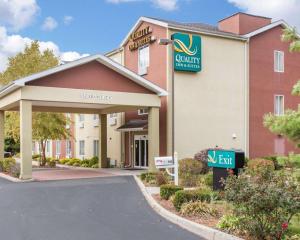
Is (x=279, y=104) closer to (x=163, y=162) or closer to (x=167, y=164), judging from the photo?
(x=167, y=164)

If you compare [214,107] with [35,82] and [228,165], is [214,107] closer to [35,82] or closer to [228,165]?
[35,82]

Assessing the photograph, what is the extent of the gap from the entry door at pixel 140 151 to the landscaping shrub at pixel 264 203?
2062cm

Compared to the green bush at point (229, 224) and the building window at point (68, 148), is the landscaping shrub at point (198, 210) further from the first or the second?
the building window at point (68, 148)

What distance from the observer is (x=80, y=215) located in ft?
37.6

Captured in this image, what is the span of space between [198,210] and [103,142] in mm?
20452

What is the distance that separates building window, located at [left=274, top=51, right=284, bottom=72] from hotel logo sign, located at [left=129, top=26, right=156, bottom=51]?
9609 mm

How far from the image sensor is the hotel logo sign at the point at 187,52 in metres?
25.7

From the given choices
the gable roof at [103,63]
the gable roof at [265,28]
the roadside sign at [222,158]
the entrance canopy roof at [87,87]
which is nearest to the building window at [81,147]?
the entrance canopy roof at [87,87]

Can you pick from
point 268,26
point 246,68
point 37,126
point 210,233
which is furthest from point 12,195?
point 268,26

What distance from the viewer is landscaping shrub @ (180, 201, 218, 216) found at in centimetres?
1073

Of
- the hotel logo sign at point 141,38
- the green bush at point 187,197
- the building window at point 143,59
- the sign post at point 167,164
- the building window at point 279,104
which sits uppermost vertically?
the hotel logo sign at point 141,38

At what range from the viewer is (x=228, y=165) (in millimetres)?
13547

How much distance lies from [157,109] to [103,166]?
8.55 metres

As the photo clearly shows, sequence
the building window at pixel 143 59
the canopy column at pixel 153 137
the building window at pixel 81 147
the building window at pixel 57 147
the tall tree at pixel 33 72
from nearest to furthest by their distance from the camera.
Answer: the canopy column at pixel 153 137
the building window at pixel 143 59
the tall tree at pixel 33 72
the building window at pixel 81 147
the building window at pixel 57 147
